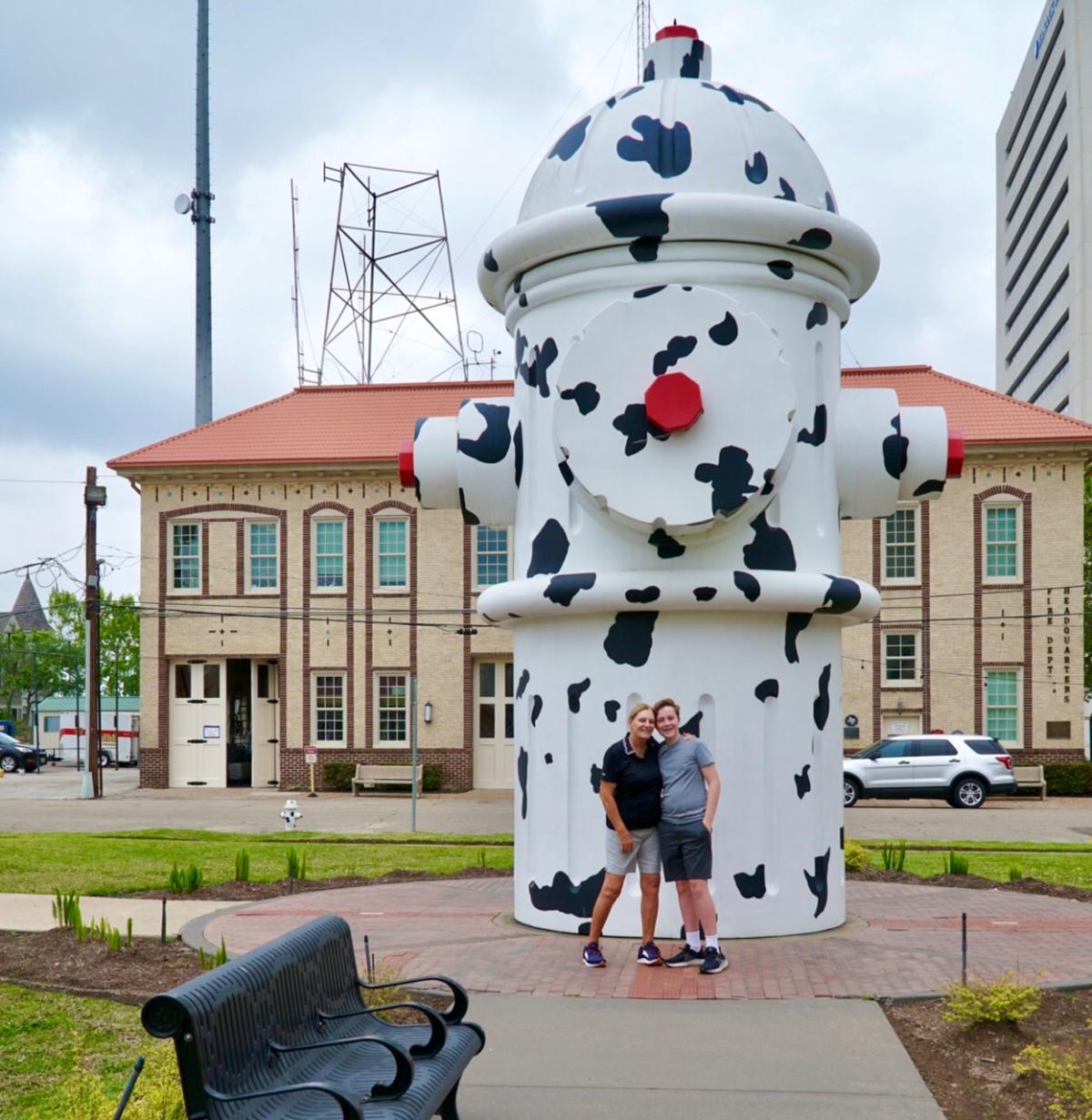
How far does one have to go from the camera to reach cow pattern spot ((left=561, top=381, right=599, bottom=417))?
29.0 feet

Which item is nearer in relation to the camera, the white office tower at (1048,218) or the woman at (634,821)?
the woman at (634,821)

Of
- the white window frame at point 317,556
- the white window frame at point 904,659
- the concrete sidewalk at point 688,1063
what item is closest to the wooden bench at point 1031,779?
the white window frame at point 904,659

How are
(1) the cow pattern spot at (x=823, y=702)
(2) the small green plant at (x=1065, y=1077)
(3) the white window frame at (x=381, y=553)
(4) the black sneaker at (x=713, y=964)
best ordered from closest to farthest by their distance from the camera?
1. (2) the small green plant at (x=1065, y=1077)
2. (4) the black sneaker at (x=713, y=964)
3. (1) the cow pattern spot at (x=823, y=702)
4. (3) the white window frame at (x=381, y=553)

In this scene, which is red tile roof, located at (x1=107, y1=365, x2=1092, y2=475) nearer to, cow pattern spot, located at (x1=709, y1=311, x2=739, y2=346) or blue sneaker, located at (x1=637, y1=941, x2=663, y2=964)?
cow pattern spot, located at (x1=709, y1=311, x2=739, y2=346)

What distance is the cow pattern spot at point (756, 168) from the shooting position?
29.8 feet

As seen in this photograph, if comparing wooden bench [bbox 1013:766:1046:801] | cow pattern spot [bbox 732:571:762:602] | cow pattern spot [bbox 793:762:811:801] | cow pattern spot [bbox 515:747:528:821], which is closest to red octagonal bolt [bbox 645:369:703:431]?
cow pattern spot [bbox 732:571:762:602]

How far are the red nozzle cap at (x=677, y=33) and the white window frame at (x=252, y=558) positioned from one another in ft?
85.9

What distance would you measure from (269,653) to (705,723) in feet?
89.0

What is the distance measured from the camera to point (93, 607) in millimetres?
31406

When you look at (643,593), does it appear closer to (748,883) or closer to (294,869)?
(748,883)

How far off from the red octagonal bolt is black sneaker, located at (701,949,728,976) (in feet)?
9.71

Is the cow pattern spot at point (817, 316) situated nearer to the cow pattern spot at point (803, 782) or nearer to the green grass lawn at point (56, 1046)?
the cow pattern spot at point (803, 782)

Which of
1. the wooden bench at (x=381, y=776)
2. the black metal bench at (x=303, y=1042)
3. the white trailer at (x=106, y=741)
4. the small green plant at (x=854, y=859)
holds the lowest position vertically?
the white trailer at (x=106, y=741)

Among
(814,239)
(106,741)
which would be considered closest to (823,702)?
(814,239)
